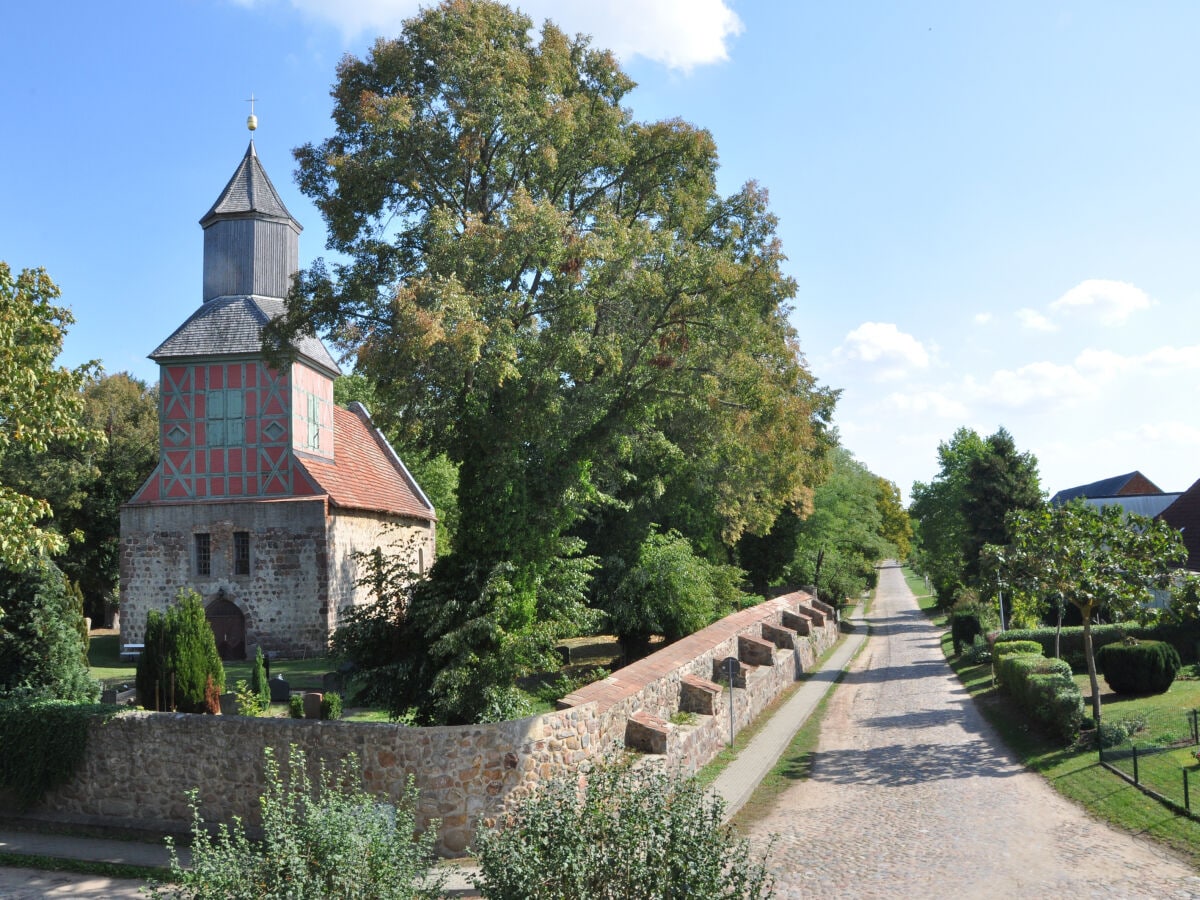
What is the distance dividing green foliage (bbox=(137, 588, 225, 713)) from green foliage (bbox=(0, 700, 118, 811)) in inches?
112

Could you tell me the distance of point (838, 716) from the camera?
834 inches

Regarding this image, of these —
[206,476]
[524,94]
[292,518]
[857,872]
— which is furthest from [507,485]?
[206,476]

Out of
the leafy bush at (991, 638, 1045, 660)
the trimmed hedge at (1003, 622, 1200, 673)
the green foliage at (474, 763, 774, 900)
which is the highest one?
the green foliage at (474, 763, 774, 900)

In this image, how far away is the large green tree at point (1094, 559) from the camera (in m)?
17.2

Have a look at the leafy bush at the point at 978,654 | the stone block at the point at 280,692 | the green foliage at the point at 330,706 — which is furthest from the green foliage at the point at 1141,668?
the stone block at the point at 280,692

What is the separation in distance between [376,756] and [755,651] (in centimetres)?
1392

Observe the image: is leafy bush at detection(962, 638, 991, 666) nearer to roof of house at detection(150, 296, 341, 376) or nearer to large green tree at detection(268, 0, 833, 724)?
large green tree at detection(268, 0, 833, 724)

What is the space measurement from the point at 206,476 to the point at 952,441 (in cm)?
5407

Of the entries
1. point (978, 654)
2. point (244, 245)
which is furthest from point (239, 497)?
point (978, 654)

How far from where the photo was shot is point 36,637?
14102mm

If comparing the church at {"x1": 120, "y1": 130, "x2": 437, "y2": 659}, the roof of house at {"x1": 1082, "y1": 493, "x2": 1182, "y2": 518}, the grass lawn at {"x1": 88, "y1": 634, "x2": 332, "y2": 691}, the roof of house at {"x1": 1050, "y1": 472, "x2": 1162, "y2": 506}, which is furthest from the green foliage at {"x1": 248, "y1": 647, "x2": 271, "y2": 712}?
the roof of house at {"x1": 1050, "y1": 472, "x2": 1162, "y2": 506}

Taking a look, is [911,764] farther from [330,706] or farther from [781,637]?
[781,637]

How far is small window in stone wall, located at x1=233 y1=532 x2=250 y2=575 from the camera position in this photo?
95.1 feet

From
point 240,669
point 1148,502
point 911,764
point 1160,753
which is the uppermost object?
point 1148,502
